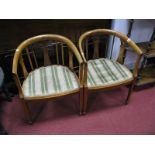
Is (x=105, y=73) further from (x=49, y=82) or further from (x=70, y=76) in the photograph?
(x=49, y=82)

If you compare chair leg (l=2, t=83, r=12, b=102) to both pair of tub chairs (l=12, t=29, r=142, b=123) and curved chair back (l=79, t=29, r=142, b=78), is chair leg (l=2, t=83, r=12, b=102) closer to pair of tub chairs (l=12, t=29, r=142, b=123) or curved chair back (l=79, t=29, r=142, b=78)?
pair of tub chairs (l=12, t=29, r=142, b=123)

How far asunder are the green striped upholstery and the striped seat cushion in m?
0.16

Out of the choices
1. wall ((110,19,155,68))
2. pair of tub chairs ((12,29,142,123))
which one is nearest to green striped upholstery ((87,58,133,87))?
pair of tub chairs ((12,29,142,123))

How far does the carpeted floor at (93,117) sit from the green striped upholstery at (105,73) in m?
0.38

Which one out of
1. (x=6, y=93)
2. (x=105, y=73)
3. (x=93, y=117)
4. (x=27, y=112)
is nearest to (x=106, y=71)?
(x=105, y=73)

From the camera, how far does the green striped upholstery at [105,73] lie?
1351 millimetres

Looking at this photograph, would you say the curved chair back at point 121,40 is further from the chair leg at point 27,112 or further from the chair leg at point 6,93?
the chair leg at point 6,93

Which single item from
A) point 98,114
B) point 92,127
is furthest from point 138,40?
point 92,127

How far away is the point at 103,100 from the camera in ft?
5.56

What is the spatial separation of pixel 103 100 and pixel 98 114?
0.65 feet

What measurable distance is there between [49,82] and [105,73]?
50cm

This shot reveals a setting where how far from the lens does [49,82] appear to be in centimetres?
133

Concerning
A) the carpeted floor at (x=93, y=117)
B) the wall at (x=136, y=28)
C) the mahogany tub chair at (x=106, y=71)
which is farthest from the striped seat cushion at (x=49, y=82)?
the wall at (x=136, y=28)

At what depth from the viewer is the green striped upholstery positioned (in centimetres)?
135
